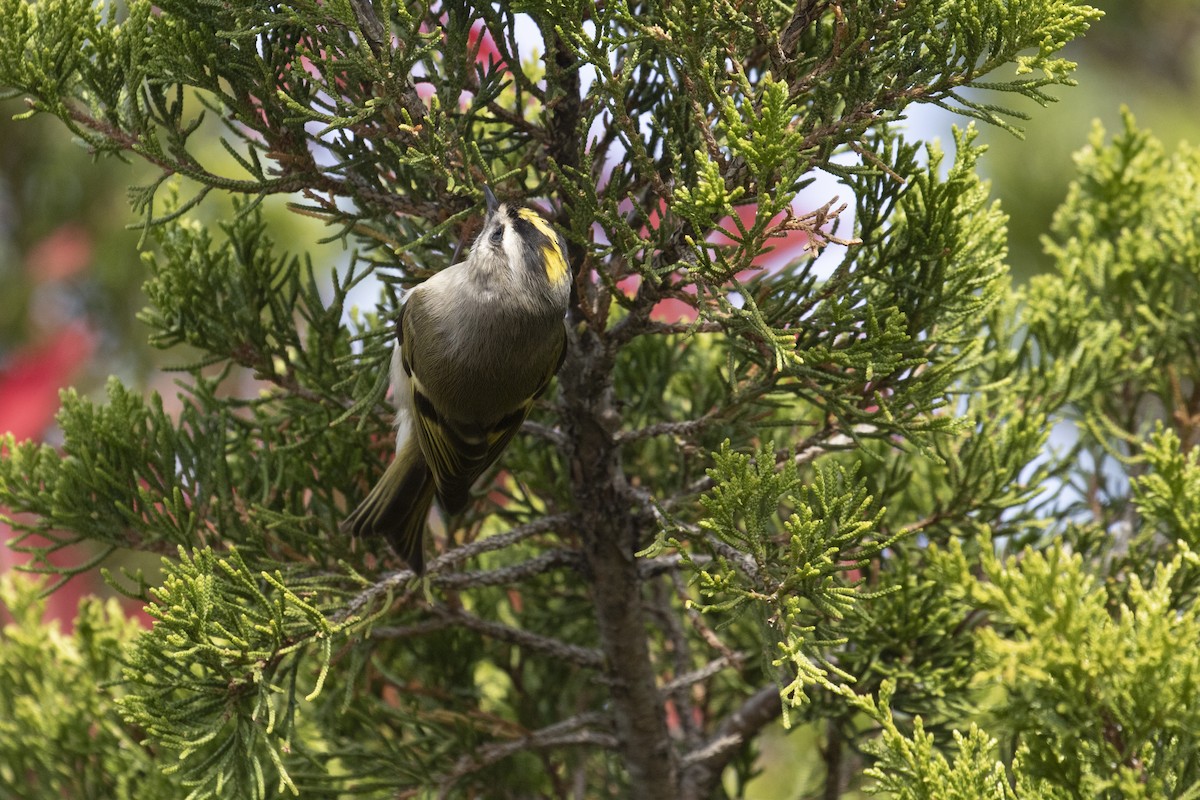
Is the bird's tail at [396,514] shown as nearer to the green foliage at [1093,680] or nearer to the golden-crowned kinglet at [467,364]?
the golden-crowned kinglet at [467,364]

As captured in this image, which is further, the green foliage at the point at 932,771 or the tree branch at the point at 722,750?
the tree branch at the point at 722,750

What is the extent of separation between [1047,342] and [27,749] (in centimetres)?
212

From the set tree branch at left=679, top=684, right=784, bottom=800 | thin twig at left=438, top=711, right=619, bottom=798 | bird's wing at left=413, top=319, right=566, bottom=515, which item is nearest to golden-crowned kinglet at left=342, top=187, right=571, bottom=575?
bird's wing at left=413, top=319, right=566, bottom=515

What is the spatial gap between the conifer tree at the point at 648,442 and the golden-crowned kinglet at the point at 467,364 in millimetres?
69

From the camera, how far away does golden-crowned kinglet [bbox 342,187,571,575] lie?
6.45ft

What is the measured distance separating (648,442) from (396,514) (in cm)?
58

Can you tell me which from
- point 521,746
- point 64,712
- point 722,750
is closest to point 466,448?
point 521,746

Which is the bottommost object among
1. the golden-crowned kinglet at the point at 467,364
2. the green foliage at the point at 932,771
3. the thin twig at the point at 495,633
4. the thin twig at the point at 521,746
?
the green foliage at the point at 932,771

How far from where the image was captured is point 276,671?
1709 mm

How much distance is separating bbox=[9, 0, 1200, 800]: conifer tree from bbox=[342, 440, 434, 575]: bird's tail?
0.04 m

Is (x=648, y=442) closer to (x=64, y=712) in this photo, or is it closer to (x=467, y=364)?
(x=467, y=364)

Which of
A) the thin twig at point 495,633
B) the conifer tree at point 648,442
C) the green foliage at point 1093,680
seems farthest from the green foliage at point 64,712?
the green foliage at point 1093,680

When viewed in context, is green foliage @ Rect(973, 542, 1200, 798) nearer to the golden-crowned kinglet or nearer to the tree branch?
the tree branch

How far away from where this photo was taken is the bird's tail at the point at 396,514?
1.94 meters
